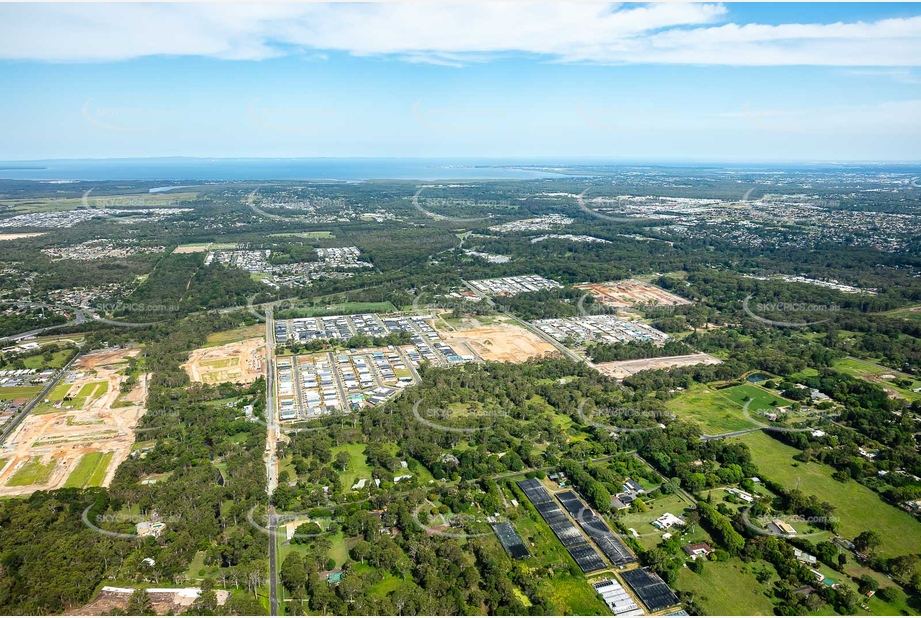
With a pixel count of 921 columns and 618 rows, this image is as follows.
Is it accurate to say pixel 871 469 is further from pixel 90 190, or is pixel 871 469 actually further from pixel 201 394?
pixel 90 190

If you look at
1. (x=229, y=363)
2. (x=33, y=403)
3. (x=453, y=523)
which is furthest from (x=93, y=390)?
(x=453, y=523)

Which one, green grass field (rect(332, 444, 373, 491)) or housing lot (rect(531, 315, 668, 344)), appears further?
housing lot (rect(531, 315, 668, 344))

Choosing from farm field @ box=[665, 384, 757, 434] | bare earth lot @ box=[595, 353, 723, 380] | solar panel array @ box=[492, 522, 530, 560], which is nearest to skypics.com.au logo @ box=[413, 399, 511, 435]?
solar panel array @ box=[492, 522, 530, 560]

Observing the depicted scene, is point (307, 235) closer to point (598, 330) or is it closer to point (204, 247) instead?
point (204, 247)

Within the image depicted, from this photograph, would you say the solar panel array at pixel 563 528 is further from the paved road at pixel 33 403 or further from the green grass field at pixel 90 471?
the paved road at pixel 33 403

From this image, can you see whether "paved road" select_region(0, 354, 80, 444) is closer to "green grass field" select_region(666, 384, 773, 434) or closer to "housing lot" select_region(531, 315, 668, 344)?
"housing lot" select_region(531, 315, 668, 344)

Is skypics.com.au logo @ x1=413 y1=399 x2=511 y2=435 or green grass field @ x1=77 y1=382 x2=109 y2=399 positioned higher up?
green grass field @ x1=77 y1=382 x2=109 y2=399
